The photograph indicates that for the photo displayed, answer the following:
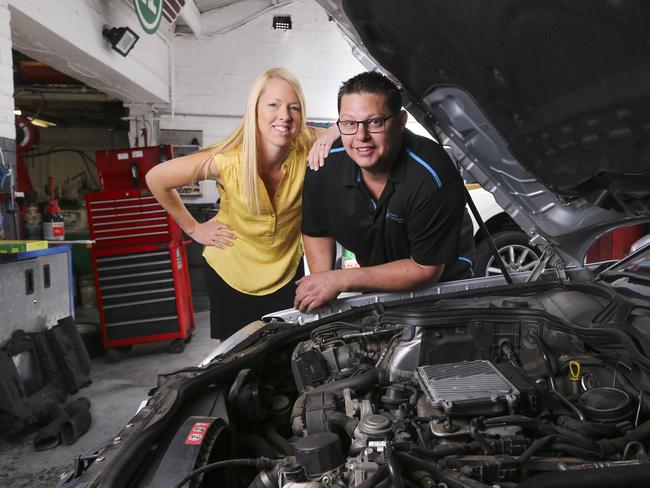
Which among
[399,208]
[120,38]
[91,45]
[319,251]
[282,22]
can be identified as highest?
[282,22]

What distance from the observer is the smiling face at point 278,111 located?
2.05 metres

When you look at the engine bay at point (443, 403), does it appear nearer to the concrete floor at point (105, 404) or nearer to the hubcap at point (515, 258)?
the concrete floor at point (105, 404)

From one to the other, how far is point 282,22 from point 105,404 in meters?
5.43

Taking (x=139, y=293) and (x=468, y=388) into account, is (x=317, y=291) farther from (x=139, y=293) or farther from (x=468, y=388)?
(x=139, y=293)

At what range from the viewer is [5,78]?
9.59ft

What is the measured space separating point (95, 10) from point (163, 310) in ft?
8.42

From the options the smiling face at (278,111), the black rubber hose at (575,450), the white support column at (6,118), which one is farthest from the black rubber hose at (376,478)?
the white support column at (6,118)

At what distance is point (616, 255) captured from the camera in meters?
4.61

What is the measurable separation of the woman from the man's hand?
17.6 inches

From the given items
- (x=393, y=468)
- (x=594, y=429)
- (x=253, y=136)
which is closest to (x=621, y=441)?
(x=594, y=429)

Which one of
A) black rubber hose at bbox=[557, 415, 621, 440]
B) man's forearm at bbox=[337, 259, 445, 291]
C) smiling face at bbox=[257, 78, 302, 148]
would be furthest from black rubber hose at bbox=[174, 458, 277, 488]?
smiling face at bbox=[257, 78, 302, 148]

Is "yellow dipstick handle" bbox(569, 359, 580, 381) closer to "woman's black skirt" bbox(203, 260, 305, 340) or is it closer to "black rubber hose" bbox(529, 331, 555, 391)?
"black rubber hose" bbox(529, 331, 555, 391)

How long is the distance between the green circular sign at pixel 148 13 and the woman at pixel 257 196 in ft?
8.06

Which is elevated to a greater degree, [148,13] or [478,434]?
[148,13]
